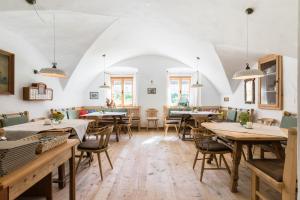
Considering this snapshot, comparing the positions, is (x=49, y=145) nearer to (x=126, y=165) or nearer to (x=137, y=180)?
(x=137, y=180)

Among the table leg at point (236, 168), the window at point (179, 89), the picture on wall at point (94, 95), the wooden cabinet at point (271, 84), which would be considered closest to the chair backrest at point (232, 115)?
the wooden cabinet at point (271, 84)

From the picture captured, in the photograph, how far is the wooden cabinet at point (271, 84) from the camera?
14.9 ft

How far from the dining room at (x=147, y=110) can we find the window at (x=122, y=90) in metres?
0.66

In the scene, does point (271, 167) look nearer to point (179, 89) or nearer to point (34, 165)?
point (34, 165)

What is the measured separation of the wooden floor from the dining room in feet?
0.07

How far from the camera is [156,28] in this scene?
502 cm

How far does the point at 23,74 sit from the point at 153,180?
388cm

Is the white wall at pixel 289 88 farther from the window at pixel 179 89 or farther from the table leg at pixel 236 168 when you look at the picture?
the window at pixel 179 89

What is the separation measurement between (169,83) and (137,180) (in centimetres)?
580

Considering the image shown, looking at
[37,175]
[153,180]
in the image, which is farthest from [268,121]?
[37,175]

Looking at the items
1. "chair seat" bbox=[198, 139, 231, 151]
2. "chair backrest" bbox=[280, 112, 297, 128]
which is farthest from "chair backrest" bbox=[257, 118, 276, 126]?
"chair seat" bbox=[198, 139, 231, 151]

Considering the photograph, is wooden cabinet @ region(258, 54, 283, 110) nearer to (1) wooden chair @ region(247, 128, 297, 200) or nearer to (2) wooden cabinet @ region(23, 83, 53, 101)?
(1) wooden chair @ region(247, 128, 297, 200)

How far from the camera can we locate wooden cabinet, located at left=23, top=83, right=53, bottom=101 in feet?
15.1

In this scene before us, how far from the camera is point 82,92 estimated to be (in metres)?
8.28
